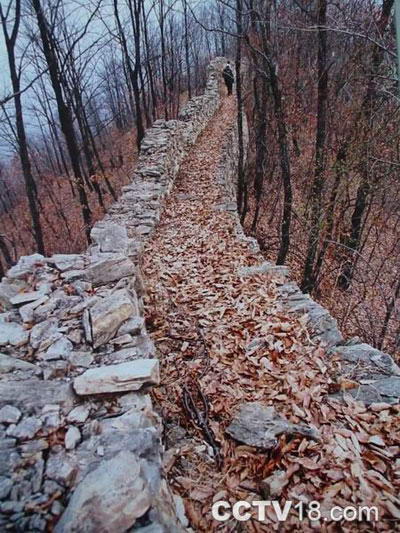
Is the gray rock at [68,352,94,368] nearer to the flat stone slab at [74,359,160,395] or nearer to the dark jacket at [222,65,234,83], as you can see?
the flat stone slab at [74,359,160,395]

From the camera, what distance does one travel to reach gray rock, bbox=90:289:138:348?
2076 mm

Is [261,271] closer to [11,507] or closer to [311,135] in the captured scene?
[11,507]

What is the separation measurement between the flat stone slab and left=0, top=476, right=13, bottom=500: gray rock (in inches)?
17.9

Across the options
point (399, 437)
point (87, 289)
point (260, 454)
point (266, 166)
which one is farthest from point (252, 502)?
point (266, 166)

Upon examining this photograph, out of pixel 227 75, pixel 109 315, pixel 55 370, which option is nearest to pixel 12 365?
pixel 55 370

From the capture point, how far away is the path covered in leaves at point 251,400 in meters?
1.70

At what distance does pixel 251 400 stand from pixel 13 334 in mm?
1662

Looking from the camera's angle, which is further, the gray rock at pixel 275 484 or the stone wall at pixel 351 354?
the stone wall at pixel 351 354

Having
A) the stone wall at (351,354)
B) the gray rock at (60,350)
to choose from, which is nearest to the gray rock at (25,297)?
the gray rock at (60,350)

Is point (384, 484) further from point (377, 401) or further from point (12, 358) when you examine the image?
point (12, 358)

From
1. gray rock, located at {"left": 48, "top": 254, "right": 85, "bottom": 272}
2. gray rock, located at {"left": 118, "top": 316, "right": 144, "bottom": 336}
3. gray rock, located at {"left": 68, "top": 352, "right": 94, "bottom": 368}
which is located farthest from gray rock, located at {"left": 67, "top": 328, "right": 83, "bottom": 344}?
gray rock, located at {"left": 48, "top": 254, "right": 85, "bottom": 272}

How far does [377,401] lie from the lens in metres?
2.22

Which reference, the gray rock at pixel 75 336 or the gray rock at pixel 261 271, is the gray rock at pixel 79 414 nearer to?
the gray rock at pixel 75 336

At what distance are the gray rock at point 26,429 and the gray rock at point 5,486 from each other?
18cm
